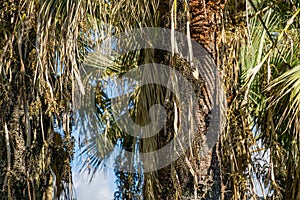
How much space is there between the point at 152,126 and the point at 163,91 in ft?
0.59

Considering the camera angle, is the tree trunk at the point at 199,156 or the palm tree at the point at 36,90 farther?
the palm tree at the point at 36,90

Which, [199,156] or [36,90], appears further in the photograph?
[36,90]

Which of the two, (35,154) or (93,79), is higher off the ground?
(93,79)

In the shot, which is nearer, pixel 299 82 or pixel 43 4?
pixel 43 4

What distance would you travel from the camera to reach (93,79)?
150 inches

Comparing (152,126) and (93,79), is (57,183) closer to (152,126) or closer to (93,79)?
(152,126)

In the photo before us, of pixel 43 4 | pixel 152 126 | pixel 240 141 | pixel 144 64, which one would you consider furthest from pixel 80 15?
pixel 240 141

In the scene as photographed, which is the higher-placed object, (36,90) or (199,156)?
(36,90)

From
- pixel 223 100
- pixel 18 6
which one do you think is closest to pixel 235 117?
pixel 223 100

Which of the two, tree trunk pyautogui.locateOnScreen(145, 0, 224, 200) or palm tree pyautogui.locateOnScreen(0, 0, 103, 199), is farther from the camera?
palm tree pyautogui.locateOnScreen(0, 0, 103, 199)

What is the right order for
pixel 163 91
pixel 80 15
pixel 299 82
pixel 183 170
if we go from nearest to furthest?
1. pixel 183 170
2. pixel 80 15
3. pixel 163 91
4. pixel 299 82

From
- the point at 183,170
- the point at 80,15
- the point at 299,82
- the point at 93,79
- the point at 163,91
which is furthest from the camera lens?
the point at 93,79

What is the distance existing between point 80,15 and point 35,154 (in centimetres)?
76

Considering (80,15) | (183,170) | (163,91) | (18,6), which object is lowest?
(183,170)
